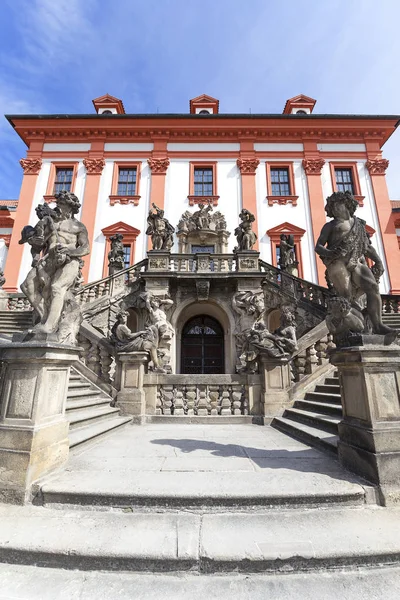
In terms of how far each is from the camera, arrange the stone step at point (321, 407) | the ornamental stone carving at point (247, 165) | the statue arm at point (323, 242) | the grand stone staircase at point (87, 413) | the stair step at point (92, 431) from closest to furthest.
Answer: the statue arm at point (323, 242)
the stair step at point (92, 431)
the grand stone staircase at point (87, 413)
the stone step at point (321, 407)
the ornamental stone carving at point (247, 165)

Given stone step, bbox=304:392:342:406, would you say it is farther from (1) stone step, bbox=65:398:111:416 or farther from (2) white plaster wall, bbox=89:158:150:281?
(2) white plaster wall, bbox=89:158:150:281

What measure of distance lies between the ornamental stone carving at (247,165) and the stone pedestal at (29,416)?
16914 mm

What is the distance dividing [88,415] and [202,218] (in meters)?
12.7

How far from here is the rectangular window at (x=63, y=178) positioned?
17734 mm

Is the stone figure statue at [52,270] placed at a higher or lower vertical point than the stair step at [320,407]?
higher

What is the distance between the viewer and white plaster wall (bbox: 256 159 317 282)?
15.9 m

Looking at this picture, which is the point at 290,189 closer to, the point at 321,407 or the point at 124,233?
the point at 124,233

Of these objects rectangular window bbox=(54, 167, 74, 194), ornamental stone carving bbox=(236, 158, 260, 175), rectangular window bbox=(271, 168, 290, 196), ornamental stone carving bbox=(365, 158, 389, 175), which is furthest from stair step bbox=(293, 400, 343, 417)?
rectangular window bbox=(54, 167, 74, 194)

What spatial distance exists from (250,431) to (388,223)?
52.9 feet

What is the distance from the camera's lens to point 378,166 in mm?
17531

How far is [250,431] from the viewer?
5.39m

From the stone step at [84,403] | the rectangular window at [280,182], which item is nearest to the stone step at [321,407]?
the stone step at [84,403]

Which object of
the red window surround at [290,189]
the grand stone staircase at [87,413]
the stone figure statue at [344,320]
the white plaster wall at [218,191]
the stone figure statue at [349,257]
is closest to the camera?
the stone figure statue at [344,320]

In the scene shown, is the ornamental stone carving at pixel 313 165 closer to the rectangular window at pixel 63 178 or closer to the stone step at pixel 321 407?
the rectangular window at pixel 63 178
